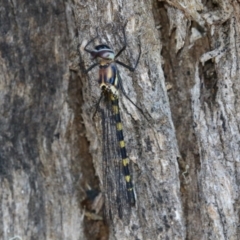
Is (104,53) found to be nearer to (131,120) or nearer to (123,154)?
(131,120)

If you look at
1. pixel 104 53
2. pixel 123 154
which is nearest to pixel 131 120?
pixel 123 154

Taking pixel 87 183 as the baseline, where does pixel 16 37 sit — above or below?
above

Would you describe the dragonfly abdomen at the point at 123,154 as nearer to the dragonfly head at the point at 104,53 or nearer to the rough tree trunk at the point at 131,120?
the rough tree trunk at the point at 131,120

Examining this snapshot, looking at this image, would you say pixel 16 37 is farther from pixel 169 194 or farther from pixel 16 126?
pixel 169 194

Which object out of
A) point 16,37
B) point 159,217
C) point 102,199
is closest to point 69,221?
point 102,199

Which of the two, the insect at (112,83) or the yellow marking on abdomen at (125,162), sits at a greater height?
the insect at (112,83)

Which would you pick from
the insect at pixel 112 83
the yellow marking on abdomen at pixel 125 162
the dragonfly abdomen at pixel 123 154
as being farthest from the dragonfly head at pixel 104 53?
the yellow marking on abdomen at pixel 125 162
